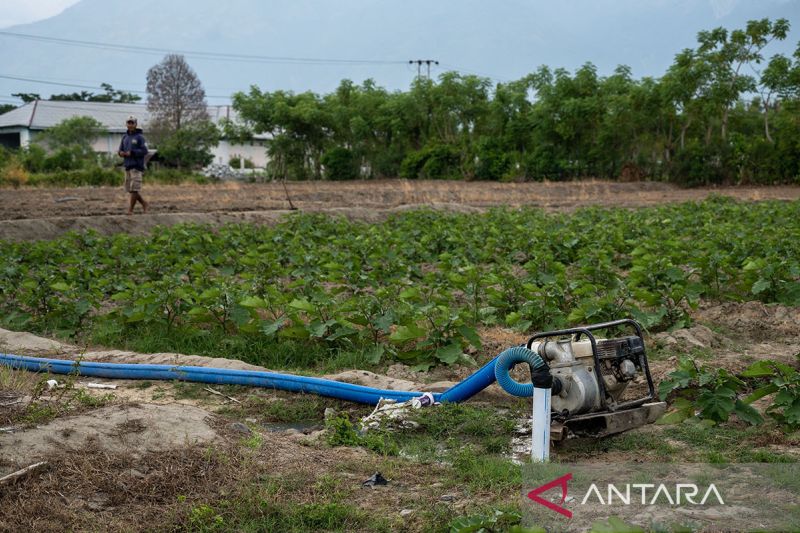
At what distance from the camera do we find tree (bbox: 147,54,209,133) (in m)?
69.1

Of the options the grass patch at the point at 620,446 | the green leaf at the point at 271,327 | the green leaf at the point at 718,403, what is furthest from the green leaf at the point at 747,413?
the green leaf at the point at 271,327

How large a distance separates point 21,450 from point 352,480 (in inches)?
62.3

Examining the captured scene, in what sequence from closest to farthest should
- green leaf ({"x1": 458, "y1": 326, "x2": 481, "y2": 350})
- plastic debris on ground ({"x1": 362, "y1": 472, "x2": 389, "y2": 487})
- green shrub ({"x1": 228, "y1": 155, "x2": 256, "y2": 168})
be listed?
plastic debris on ground ({"x1": 362, "y1": 472, "x2": 389, "y2": 487}) → green leaf ({"x1": 458, "y1": 326, "x2": 481, "y2": 350}) → green shrub ({"x1": 228, "y1": 155, "x2": 256, "y2": 168})

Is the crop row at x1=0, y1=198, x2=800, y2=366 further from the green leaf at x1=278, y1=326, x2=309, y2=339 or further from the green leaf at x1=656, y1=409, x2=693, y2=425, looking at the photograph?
the green leaf at x1=656, y1=409, x2=693, y2=425

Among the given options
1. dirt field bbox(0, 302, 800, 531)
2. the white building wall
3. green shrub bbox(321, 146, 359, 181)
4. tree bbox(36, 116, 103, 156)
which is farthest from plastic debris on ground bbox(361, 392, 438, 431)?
the white building wall

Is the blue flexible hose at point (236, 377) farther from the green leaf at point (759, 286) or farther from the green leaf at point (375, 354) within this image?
the green leaf at point (759, 286)

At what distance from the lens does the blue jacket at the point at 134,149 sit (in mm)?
14914

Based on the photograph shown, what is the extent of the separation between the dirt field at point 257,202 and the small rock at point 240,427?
10.2 meters

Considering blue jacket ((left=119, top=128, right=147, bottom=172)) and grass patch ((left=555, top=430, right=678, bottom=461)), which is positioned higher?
blue jacket ((left=119, top=128, right=147, bottom=172))

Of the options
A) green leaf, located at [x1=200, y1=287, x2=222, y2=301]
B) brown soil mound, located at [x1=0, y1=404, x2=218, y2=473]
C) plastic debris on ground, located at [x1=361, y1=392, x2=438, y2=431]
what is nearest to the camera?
brown soil mound, located at [x1=0, y1=404, x2=218, y2=473]

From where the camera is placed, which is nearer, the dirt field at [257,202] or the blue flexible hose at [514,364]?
the blue flexible hose at [514,364]

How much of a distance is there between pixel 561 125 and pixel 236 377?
3363cm

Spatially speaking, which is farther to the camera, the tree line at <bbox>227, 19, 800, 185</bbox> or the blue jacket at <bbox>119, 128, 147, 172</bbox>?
the tree line at <bbox>227, 19, 800, 185</bbox>

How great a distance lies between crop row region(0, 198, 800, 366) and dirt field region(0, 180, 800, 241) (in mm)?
2316
